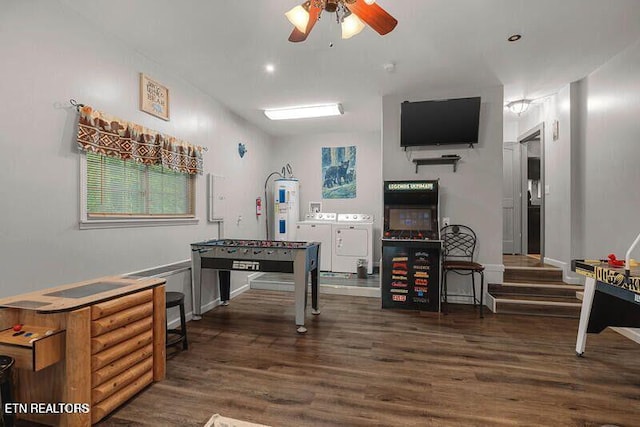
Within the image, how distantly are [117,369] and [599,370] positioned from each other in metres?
3.76

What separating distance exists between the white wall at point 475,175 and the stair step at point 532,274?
0.35m

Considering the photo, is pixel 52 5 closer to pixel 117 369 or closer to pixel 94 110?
pixel 94 110

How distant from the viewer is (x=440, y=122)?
13.5 ft

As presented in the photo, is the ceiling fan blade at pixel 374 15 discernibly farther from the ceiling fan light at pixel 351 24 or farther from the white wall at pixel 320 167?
the white wall at pixel 320 167

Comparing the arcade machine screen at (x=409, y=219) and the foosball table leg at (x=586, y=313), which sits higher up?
the arcade machine screen at (x=409, y=219)

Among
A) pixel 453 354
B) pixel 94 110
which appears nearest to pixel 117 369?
pixel 94 110

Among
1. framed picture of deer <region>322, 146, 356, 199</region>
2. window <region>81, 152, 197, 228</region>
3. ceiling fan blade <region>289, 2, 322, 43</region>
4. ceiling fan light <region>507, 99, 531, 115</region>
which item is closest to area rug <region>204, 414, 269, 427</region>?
window <region>81, 152, 197, 228</region>

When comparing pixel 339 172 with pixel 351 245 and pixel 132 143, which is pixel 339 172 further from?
pixel 132 143

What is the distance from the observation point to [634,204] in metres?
3.07

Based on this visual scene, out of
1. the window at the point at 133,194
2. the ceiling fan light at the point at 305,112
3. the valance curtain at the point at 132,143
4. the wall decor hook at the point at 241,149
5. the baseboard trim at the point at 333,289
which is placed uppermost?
the ceiling fan light at the point at 305,112

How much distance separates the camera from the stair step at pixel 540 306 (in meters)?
3.68

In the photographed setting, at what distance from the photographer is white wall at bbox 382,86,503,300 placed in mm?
4078

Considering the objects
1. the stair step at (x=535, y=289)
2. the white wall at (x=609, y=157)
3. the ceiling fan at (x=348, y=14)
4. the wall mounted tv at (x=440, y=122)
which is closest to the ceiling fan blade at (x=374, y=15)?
the ceiling fan at (x=348, y=14)

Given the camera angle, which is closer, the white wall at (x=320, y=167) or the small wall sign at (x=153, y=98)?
the small wall sign at (x=153, y=98)
